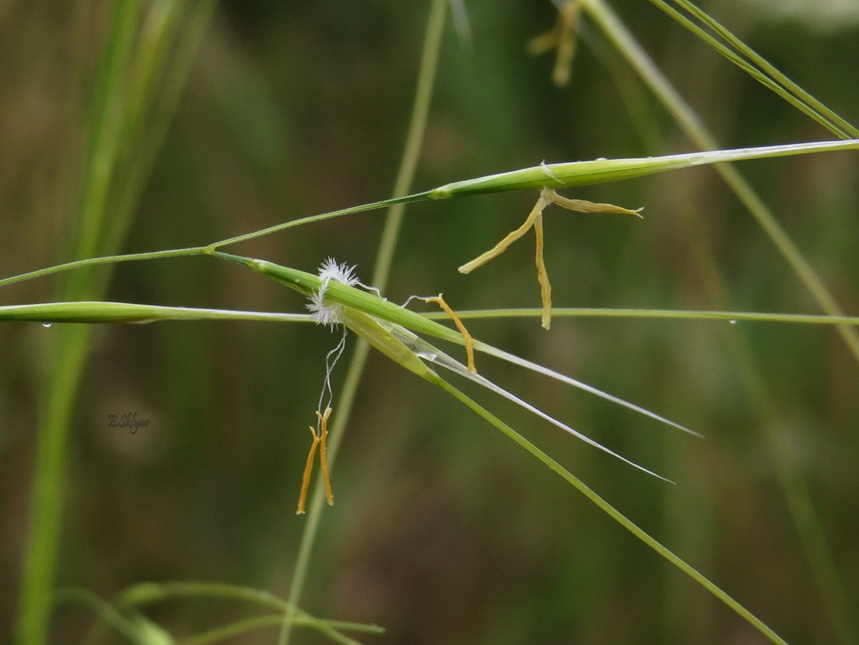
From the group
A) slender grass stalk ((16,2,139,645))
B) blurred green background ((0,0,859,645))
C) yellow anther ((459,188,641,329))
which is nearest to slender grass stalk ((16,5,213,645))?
slender grass stalk ((16,2,139,645))

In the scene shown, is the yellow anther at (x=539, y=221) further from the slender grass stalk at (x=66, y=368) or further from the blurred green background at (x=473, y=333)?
the blurred green background at (x=473, y=333)

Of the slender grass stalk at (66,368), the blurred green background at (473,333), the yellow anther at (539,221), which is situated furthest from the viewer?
the blurred green background at (473,333)

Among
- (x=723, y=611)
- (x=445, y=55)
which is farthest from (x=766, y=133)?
(x=723, y=611)

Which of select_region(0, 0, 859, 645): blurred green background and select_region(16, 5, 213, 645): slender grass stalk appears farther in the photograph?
select_region(0, 0, 859, 645): blurred green background

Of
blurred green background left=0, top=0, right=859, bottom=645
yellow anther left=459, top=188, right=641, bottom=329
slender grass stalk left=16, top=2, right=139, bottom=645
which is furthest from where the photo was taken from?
blurred green background left=0, top=0, right=859, bottom=645

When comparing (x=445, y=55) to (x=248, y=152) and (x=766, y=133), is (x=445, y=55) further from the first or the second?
(x=766, y=133)

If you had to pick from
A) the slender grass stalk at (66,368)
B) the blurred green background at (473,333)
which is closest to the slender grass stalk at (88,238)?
the slender grass stalk at (66,368)

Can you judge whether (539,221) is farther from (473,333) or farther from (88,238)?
(473,333)

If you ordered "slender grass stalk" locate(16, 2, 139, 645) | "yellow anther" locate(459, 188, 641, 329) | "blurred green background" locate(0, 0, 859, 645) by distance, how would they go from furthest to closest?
"blurred green background" locate(0, 0, 859, 645)
"slender grass stalk" locate(16, 2, 139, 645)
"yellow anther" locate(459, 188, 641, 329)

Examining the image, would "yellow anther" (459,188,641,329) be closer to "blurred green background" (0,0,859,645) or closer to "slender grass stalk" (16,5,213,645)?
"slender grass stalk" (16,5,213,645)
